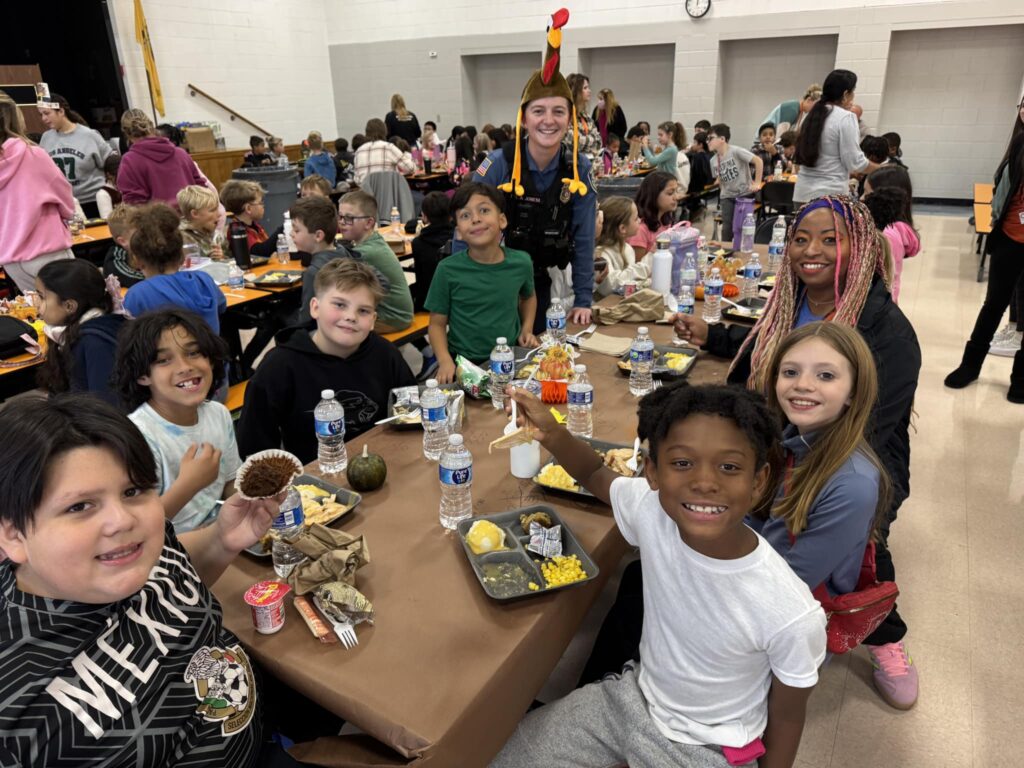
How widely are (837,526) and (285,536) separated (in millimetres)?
1384

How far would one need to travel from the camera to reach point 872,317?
221cm

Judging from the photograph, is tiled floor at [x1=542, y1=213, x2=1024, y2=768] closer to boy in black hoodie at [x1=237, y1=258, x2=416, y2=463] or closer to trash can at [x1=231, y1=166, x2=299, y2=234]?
boy in black hoodie at [x1=237, y1=258, x2=416, y2=463]

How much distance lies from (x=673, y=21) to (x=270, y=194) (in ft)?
23.8

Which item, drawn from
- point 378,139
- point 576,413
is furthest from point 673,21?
point 576,413

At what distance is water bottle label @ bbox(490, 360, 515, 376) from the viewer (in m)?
2.50

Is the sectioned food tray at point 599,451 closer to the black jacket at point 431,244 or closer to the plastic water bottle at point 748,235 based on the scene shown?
the black jacket at point 431,244

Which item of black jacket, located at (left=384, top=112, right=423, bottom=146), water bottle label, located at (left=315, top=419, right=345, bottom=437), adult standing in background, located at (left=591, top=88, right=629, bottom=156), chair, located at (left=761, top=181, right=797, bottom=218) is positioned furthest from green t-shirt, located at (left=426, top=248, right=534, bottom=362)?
black jacket, located at (left=384, top=112, right=423, bottom=146)

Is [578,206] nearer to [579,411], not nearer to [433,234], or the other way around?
[433,234]

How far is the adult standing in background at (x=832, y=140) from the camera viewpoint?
5.07 metres

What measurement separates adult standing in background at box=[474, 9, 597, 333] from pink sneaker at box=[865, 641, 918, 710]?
6.31 ft

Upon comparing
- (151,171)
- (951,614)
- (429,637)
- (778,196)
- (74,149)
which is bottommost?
(951,614)

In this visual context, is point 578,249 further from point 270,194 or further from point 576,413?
point 270,194

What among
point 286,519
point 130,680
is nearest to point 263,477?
point 286,519

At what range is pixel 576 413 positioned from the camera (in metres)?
2.33
